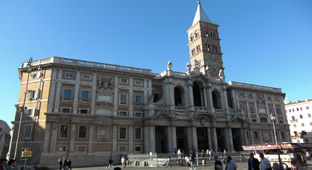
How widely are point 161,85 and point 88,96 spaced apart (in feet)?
47.0

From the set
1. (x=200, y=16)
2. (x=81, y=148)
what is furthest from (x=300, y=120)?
(x=81, y=148)

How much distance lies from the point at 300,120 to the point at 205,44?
40683 mm

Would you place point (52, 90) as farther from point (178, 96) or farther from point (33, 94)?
point (178, 96)

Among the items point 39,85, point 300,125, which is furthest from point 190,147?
point 300,125

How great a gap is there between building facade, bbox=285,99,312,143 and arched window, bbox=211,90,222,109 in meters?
34.7

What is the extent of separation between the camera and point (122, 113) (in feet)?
130

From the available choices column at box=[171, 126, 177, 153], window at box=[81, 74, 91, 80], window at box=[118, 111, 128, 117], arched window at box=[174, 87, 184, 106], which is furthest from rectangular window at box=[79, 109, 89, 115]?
arched window at box=[174, 87, 184, 106]

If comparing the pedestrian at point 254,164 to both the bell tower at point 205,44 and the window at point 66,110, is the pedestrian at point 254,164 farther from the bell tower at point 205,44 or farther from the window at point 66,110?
the bell tower at point 205,44

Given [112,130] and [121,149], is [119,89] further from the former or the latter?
[121,149]

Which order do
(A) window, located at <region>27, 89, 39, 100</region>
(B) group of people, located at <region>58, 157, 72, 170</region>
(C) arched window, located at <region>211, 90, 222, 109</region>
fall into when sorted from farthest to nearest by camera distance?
(C) arched window, located at <region>211, 90, 222, 109</region>, (A) window, located at <region>27, 89, 39, 100</region>, (B) group of people, located at <region>58, 157, 72, 170</region>

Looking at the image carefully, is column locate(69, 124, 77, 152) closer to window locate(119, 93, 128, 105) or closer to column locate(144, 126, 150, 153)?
window locate(119, 93, 128, 105)

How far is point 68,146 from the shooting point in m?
34.4

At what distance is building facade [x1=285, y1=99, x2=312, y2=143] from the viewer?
6793 centimetres

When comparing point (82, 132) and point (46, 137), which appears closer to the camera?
point (46, 137)
